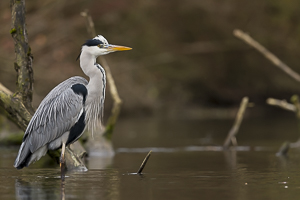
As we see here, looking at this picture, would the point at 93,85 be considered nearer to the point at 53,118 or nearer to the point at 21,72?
the point at 53,118

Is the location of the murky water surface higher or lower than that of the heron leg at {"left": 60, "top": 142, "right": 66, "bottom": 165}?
lower

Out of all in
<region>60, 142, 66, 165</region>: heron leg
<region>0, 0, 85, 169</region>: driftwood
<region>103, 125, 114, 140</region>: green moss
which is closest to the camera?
<region>60, 142, 66, 165</region>: heron leg

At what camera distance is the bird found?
350 inches

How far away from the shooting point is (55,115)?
903cm

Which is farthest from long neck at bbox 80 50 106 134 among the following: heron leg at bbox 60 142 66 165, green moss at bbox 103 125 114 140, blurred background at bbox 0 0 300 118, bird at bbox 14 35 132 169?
blurred background at bbox 0 0 300 118

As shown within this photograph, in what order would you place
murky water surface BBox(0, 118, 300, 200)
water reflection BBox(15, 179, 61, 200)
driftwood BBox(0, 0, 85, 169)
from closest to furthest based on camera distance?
water reflection BBox(15, 179, 61, 200)
murky water surface BBox(0, 118, 300, 200)
driftwood BBox(0, 0, 85, 169)

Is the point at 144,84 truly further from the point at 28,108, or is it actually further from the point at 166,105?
the point at 28,108

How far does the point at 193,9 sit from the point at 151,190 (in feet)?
91.8

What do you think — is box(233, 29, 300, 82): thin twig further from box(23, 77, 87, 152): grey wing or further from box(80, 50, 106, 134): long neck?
box(23, 77, 87, 152): grey wing

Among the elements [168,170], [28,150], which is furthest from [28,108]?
[168,170]

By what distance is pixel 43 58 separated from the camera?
22266 millimetres

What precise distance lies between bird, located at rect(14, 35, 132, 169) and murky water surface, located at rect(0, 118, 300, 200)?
383 mm

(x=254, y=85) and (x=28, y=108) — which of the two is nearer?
(x=28, y=108)

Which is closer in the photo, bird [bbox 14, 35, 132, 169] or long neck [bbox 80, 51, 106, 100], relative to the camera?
bird [bbox 14, 35, 132, 169]
